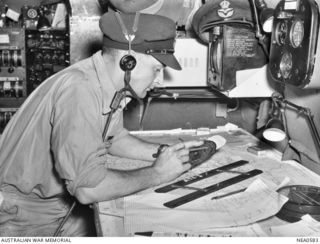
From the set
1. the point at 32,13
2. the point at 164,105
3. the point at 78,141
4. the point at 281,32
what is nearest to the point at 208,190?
the point at 78,141

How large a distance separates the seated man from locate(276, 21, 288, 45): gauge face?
471mm

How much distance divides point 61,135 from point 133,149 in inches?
23.9

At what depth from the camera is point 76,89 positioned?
4.92 ft

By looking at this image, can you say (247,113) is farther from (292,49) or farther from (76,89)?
(76,89)

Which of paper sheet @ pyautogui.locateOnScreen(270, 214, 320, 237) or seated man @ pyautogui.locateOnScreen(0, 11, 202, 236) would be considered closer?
paper sheet @ pyautogui.locateOnScreen(270, 214, 320, 237)

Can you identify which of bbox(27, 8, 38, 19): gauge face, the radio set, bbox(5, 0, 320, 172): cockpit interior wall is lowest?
bbox(5, 0, 320, 172): cockpit interior wall

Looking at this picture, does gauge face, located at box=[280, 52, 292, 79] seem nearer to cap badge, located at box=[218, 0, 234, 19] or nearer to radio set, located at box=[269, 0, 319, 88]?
radio set, located at box=[269, 0, 319, 88]

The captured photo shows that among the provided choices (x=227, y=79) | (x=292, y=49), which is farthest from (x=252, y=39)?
(x=292, y=49)

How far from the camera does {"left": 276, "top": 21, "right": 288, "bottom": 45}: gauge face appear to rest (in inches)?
70.8

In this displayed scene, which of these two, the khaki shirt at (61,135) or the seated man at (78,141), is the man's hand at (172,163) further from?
the khaki shirt at (61,135)

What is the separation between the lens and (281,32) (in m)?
1.84

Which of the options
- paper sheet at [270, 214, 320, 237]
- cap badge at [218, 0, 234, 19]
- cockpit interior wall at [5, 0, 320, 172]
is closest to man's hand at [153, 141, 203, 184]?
paper sheet at [270, 214, 320, 237]

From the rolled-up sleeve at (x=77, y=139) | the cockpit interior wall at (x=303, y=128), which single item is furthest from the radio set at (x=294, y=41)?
the rolled-up sleeve at (x=77, y=139)

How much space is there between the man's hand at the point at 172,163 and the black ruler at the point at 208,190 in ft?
0.45
